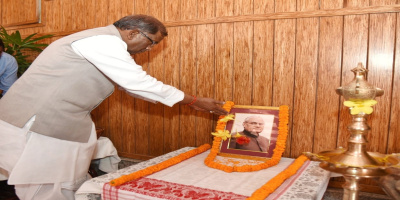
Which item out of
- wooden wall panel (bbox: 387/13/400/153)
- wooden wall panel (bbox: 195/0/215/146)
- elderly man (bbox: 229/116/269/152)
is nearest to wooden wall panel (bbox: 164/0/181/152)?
wooden wall panel (bbox: 195/0/215/146)

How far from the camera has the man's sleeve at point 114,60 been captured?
1.78 m

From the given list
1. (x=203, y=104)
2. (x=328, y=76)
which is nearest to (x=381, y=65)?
(x=328, y=76)

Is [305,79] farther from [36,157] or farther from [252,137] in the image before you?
[36,157]

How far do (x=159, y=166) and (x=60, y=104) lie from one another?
0.68 metres

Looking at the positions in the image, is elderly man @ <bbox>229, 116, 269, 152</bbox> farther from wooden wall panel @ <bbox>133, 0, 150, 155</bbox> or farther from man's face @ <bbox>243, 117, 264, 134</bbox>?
wooden wall panel @ <bbox>133, 0, 150, 155</bbox>

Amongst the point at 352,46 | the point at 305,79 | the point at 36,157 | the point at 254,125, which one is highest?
the point at 352,46

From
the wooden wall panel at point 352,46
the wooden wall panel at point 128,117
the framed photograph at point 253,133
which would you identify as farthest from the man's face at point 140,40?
the wooden wall panel at point 352,46

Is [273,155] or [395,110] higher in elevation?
[395,110]

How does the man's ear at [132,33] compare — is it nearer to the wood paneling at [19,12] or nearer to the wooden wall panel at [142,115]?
the wooden wall panel at [142,115]

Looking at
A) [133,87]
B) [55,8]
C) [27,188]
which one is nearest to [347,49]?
[133,87]

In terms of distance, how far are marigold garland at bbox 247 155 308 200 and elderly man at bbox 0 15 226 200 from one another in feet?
2.55

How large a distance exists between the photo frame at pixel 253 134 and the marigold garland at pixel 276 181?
0.21m

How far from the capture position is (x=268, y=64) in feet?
7.78

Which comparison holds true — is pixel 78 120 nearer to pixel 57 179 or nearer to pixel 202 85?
pixel 57 179
